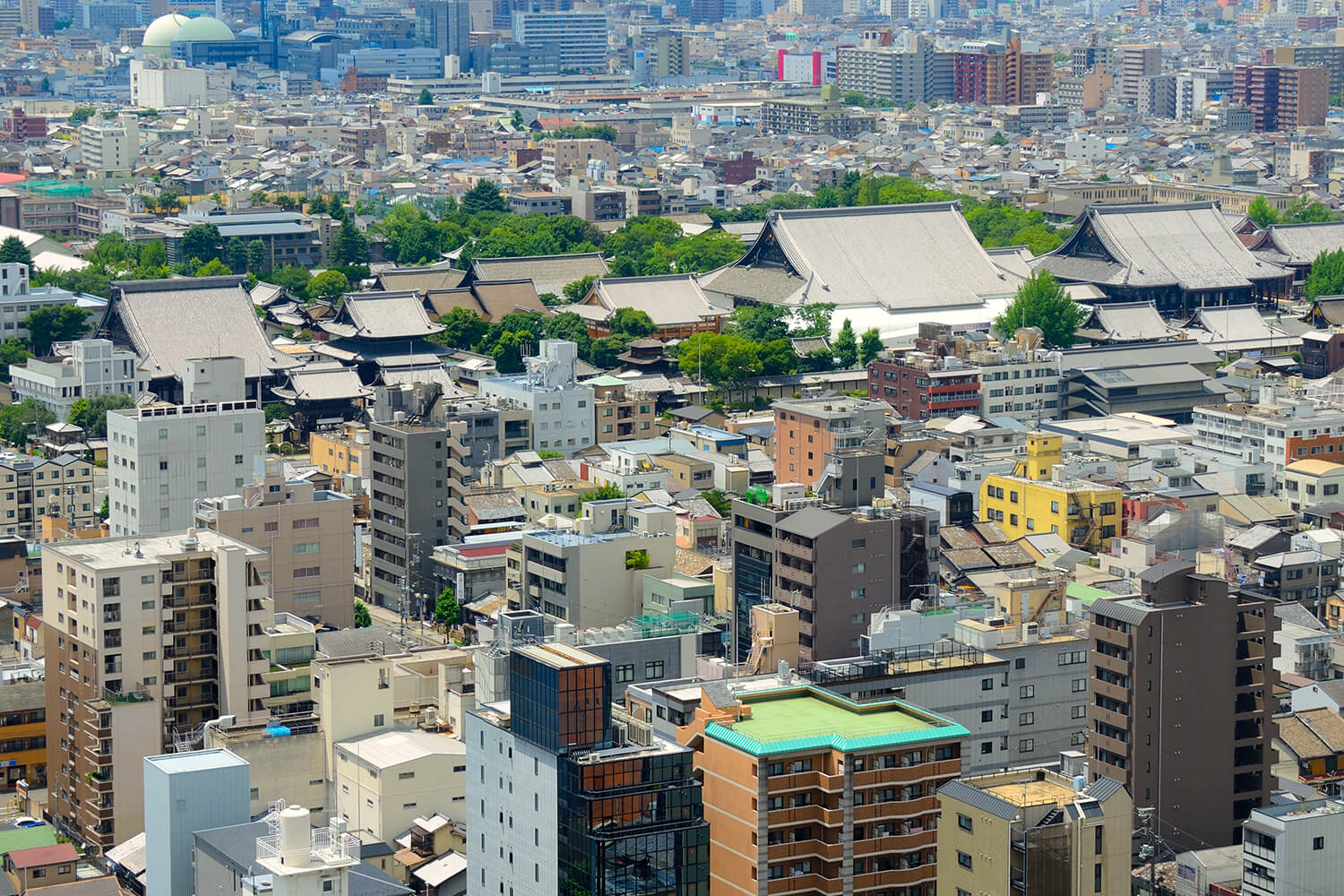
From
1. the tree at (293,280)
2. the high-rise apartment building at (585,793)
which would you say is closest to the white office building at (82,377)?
the tree at (293,280)

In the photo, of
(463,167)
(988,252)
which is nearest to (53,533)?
(988,252)

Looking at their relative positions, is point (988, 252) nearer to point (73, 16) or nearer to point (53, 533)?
point (53, 533)

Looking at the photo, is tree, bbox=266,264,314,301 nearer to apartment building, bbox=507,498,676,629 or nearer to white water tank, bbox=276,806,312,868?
apartment building, bbox=507,498,676,629

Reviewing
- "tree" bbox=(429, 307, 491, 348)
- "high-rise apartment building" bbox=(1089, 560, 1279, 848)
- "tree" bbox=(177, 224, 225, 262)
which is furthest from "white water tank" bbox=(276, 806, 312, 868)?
"tree" bbox=(177, 224, 225, 262)

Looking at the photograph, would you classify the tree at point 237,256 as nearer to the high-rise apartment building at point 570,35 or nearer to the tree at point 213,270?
the tree at point 213,270

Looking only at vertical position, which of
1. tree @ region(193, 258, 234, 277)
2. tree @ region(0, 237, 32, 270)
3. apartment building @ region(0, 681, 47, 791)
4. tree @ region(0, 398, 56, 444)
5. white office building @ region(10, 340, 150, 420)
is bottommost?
apartment building @ region(0, 681, 47, 791)
